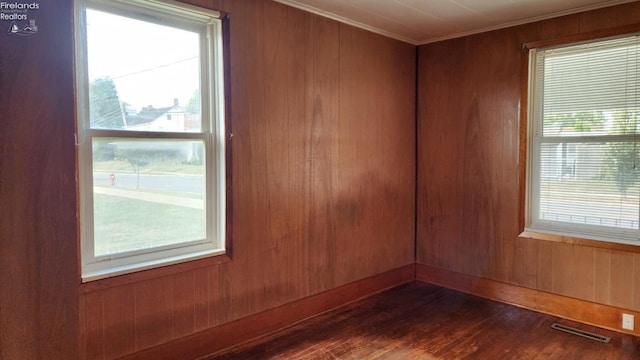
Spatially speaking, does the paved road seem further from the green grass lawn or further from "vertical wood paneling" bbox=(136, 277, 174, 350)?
"vertical wood paneling" bbox=(136, 277, 174, 350)

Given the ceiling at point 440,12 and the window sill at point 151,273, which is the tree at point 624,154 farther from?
the window sill at point 151,273

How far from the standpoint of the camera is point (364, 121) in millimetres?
3807

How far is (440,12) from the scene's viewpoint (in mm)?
3352

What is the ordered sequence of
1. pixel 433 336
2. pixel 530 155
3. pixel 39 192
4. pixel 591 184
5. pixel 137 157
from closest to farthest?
pixel 39 192, pixel 137 157, pixel 433 336, pixel 591 184, pixel 530 155

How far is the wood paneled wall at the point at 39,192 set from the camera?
170 cm

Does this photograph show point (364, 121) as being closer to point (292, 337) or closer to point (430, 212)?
point (430, 212)

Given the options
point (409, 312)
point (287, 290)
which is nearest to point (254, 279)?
point (287, 290)

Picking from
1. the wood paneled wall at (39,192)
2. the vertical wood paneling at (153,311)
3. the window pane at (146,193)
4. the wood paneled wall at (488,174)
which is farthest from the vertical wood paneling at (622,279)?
the wood paneled wall at (39,192)

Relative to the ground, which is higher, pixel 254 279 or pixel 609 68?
pixel 609 68

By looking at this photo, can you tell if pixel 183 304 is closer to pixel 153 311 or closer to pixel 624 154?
pixel 153 311

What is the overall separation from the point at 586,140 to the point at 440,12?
1571mm

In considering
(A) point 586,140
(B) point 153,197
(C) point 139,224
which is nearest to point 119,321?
(C) point 139,224

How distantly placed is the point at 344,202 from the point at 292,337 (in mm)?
1222

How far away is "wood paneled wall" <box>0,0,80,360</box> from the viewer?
66.8 inches
